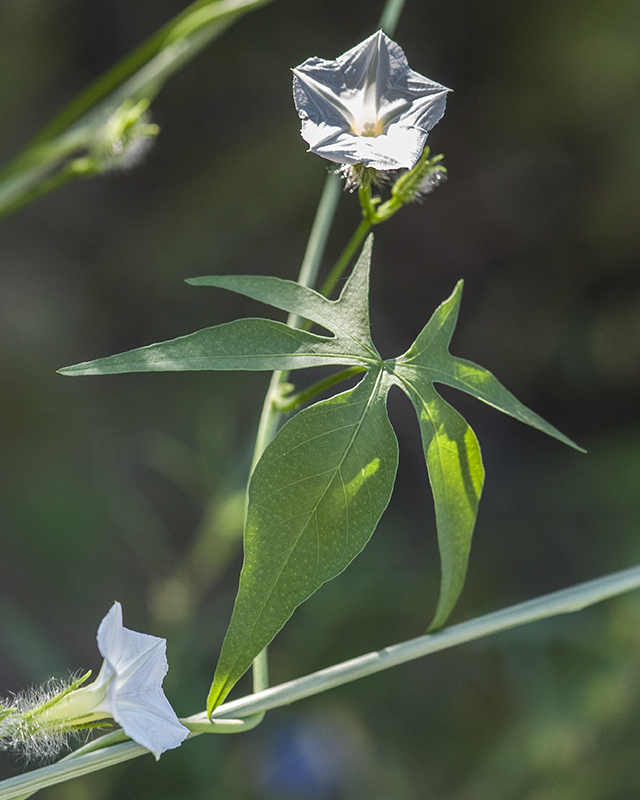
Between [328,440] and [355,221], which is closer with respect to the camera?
[328,440]

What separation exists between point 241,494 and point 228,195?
477mm

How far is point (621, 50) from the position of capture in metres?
0.87

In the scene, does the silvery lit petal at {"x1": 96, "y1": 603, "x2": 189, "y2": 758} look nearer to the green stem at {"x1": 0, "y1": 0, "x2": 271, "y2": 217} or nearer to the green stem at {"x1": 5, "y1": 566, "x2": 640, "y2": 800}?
the green stem at {"x1": 5, "y1": 566, "x2": 640, "y2": 800}

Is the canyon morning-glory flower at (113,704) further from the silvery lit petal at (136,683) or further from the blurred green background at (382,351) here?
the blurred green background at (382,351)

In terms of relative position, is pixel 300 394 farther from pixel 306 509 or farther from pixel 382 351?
pixel 382 351

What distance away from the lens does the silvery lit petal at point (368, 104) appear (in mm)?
282

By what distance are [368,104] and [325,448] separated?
16 centimetres

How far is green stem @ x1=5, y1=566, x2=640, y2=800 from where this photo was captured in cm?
27

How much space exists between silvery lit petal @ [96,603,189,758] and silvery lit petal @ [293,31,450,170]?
0.21m

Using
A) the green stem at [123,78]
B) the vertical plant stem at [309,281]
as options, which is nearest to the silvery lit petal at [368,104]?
the vertical plant stem at [309,281]

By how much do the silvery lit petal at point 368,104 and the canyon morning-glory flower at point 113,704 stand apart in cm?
21

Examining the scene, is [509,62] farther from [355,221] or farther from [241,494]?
[241,494]

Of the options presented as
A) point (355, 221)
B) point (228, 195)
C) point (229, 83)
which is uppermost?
point (229, 83)

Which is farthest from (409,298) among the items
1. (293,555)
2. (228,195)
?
(293,555)
